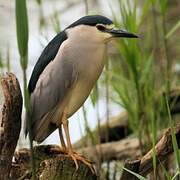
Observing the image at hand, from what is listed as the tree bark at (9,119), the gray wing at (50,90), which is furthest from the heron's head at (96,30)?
the tree bark at (9,119)

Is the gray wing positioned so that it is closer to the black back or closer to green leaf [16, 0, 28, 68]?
the black back

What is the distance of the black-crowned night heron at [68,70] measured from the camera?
11.0 ft

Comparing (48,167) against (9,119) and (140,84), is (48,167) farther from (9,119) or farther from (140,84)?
(140,84)

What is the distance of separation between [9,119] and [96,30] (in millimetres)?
708

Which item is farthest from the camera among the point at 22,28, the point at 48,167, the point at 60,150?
the point at 60,150

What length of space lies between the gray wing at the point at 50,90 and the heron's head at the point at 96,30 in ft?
0.43

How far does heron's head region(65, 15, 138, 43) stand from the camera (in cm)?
328

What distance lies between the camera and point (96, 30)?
3330mm

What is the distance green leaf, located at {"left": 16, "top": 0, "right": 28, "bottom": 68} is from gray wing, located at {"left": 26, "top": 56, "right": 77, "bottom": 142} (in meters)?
0.98

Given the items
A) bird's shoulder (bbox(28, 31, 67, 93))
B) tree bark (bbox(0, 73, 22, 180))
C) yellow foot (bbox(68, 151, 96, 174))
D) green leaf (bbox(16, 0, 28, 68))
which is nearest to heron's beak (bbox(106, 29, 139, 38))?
bird's shoulder (bbox(28, 31, 67, 93))

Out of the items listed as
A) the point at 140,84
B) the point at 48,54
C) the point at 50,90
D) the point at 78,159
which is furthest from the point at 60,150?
the point at 140,84

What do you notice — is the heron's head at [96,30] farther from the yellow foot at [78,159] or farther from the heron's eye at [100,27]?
the yellow foot at [78,159]

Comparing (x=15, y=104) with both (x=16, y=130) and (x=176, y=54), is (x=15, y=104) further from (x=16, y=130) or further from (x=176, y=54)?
(x=176, y=54)

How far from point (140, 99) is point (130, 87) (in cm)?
41
